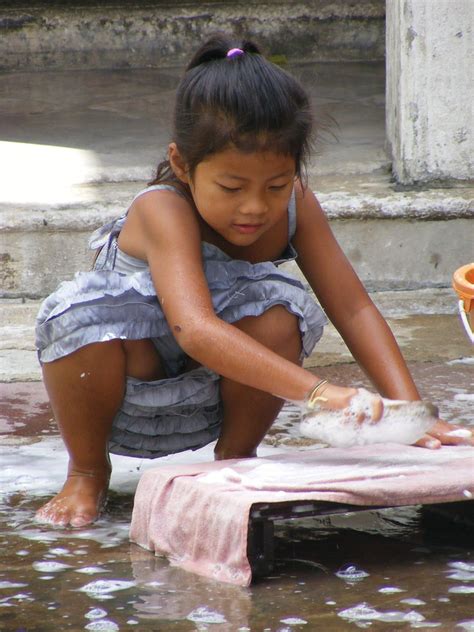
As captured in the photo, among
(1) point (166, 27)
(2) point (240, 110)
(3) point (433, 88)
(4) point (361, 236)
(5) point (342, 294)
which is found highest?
(1) point (166, 27)

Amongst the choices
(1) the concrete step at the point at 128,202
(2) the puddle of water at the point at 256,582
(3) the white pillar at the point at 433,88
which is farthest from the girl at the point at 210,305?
(3) the white pillar at the point at 433,88

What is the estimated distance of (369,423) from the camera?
1945mm

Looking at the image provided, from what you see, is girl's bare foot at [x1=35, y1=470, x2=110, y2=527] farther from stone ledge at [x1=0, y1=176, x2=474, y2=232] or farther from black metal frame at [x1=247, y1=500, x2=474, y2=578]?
stone ledge at [x1=0, y1=176, x2=474, y2=232]

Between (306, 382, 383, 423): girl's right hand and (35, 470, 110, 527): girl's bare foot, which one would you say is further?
(35, 470, 110, 527): girl's bare foot

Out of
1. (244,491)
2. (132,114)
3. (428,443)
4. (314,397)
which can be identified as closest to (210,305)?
(314,397)

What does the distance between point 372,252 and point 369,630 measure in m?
2.49

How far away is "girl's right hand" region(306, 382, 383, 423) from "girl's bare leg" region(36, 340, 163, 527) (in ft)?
1.37

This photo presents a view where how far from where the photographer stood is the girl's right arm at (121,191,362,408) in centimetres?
203

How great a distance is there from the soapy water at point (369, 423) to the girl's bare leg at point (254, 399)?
0.29 meters

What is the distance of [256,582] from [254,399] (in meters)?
0.46

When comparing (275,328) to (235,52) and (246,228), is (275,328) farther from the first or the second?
(235,52)

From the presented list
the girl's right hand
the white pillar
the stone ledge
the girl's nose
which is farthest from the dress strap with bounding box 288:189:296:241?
the white pillar

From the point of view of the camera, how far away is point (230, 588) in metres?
1.85

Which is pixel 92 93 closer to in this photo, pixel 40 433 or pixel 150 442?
pixel 40 433
